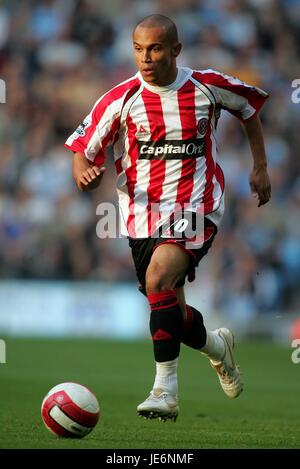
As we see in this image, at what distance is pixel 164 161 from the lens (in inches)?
242

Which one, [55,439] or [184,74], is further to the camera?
[184,74]

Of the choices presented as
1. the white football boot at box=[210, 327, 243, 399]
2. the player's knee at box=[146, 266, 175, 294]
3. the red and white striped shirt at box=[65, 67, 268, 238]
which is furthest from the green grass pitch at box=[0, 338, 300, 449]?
the red and white striped shirt at box=[65, 67, 268, 238]

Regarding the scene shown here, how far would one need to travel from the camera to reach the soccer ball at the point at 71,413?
17.9 feet

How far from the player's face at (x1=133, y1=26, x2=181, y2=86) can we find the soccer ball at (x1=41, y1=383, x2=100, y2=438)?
1.89m

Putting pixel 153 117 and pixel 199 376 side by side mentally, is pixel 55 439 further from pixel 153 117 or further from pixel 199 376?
pixel 199 376

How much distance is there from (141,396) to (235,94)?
10.5 feet

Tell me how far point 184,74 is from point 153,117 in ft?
1.17

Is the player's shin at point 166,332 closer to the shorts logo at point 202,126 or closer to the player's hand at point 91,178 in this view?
the player's hand at point 91,178

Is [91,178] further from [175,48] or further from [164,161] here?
[175,48]

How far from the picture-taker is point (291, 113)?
57.6 feet

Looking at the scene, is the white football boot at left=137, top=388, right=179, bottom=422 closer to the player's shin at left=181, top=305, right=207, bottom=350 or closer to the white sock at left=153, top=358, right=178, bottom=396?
the white sock at left=153, top=358, right=178, bottom=396

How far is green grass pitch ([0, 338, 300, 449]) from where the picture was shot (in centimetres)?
555

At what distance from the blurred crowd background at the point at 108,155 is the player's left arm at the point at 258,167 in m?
9.29
